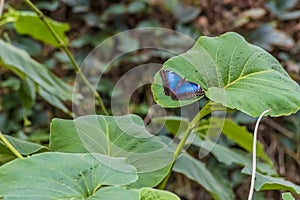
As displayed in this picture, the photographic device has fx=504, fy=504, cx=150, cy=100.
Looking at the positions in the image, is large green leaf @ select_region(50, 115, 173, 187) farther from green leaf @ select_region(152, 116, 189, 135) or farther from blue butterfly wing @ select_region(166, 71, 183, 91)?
green leaf @ select_region(152, 116, 189, 135)

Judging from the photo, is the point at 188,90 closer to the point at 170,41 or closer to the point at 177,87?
the point at 177,87

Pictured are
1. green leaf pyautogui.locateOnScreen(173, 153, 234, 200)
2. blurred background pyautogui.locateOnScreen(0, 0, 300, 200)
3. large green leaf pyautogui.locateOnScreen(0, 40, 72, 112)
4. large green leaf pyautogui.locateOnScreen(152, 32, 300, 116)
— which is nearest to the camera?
large green leaf pyautogui.locateOnScreen(152, 32, 300, 116)

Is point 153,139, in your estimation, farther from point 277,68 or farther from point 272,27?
point 272,27

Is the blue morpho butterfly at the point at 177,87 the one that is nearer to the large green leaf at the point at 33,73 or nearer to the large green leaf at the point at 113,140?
the large green leaf at the point at 113,140

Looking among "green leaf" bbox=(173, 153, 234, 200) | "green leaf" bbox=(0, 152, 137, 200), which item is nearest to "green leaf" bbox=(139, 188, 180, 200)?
"green leaf" bbox=(0, 152, 137, 200)

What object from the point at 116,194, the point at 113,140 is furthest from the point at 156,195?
the point at 113,140

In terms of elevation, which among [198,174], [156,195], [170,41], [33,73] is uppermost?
[156,195]
